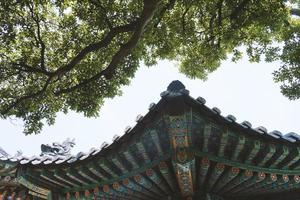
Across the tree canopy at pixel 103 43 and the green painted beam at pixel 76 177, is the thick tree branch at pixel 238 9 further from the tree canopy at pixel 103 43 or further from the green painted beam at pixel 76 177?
the green painted beam at pixel 76 177

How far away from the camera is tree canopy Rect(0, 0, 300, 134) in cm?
965

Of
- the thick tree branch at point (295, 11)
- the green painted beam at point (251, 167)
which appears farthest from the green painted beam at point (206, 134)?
the thick tree branch at point (295, 11)

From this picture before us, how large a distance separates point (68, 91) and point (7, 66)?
1945 mm

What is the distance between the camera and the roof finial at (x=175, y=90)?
4.35 meters

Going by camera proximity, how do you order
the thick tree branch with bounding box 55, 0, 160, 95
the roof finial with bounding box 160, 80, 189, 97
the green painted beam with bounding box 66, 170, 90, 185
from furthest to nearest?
the thick tree branch with bounding box 55, 0, 160, 95
the green painted beam with bounding box 66, 170, 90, 185
the roof finial with bounding box 160, 80, 189, 97

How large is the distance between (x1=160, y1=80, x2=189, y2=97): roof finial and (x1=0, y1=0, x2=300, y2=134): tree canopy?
14.2 feet

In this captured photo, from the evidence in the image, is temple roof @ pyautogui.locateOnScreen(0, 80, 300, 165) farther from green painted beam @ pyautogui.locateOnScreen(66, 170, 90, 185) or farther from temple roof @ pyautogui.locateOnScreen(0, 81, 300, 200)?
green painted beam @ pyautogui.locateOnScreen(66, 170, 90, 185)

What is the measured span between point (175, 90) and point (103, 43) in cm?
475

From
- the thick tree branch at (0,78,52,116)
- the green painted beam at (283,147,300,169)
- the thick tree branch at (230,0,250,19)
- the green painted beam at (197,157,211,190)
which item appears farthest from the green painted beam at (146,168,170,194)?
the thick tree branch at (230,0,250,19)

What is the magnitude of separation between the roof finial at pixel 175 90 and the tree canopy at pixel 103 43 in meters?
4.32

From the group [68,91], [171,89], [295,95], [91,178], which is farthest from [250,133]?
[295,95]

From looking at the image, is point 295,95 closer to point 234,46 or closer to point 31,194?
point 234,46

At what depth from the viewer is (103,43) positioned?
8.68 metres

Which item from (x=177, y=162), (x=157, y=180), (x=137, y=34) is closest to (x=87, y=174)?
(x=157, y=180)
